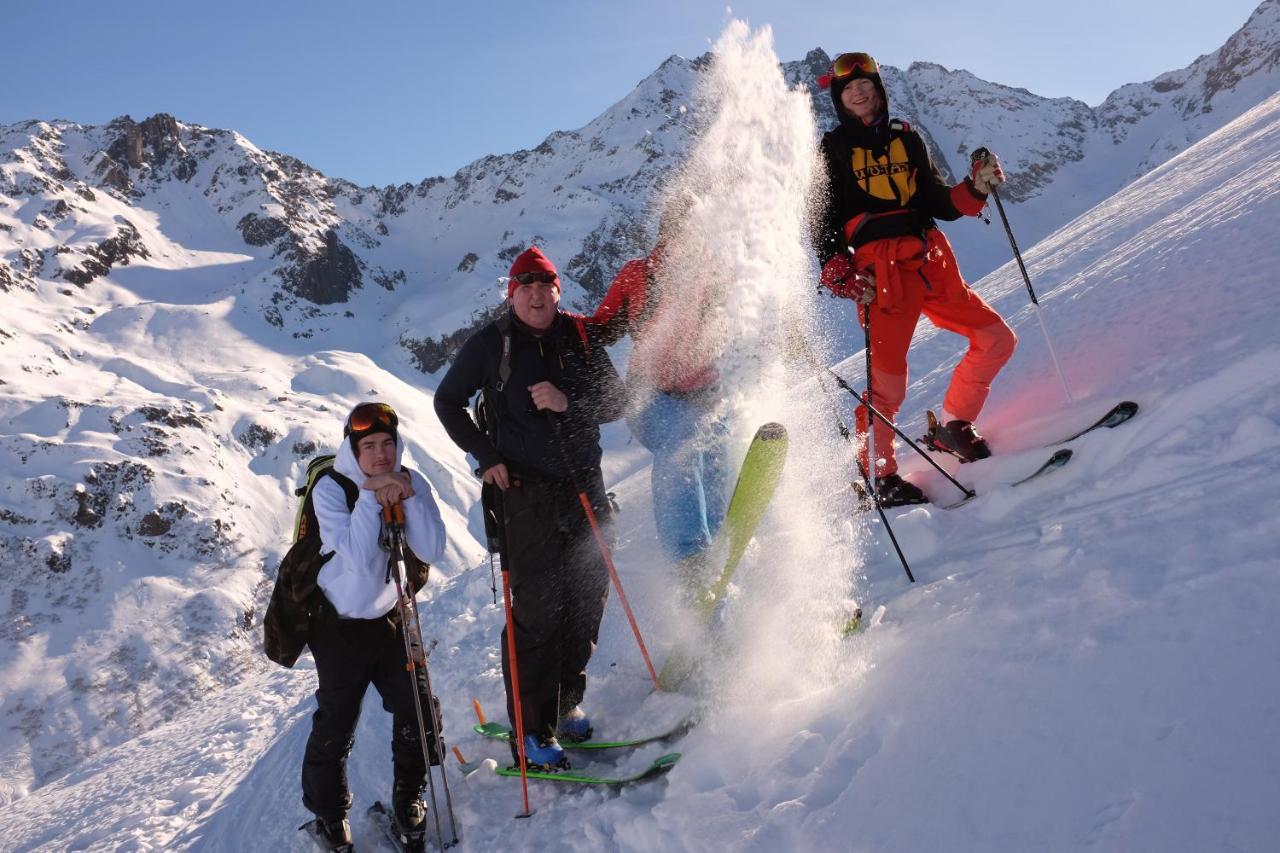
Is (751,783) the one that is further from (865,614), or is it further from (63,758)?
(63,758)

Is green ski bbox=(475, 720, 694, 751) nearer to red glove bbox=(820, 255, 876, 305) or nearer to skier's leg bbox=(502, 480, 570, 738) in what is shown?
skier's leg bbox=(502, 480, 570, 738)

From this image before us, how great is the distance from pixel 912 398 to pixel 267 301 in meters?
167

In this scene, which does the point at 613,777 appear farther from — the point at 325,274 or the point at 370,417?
the point at 325,274

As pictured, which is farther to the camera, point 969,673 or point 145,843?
point 145,843

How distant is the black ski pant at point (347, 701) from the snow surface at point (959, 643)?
16.6 inches

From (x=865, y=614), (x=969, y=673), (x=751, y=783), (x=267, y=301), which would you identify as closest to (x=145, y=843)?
(x=751, y=783)

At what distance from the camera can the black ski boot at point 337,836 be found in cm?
380

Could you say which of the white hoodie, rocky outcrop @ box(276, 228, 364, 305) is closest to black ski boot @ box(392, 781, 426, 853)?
the white hoodie

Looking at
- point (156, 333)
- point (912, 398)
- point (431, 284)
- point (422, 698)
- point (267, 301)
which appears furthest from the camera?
point (431, 284)

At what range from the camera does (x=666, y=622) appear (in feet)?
17.1

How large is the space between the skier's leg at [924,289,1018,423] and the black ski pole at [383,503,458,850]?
11.3ft

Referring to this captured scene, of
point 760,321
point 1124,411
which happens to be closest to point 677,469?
point 760,321

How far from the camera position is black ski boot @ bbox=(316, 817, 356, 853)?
3.80 m

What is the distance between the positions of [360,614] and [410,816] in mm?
1076
